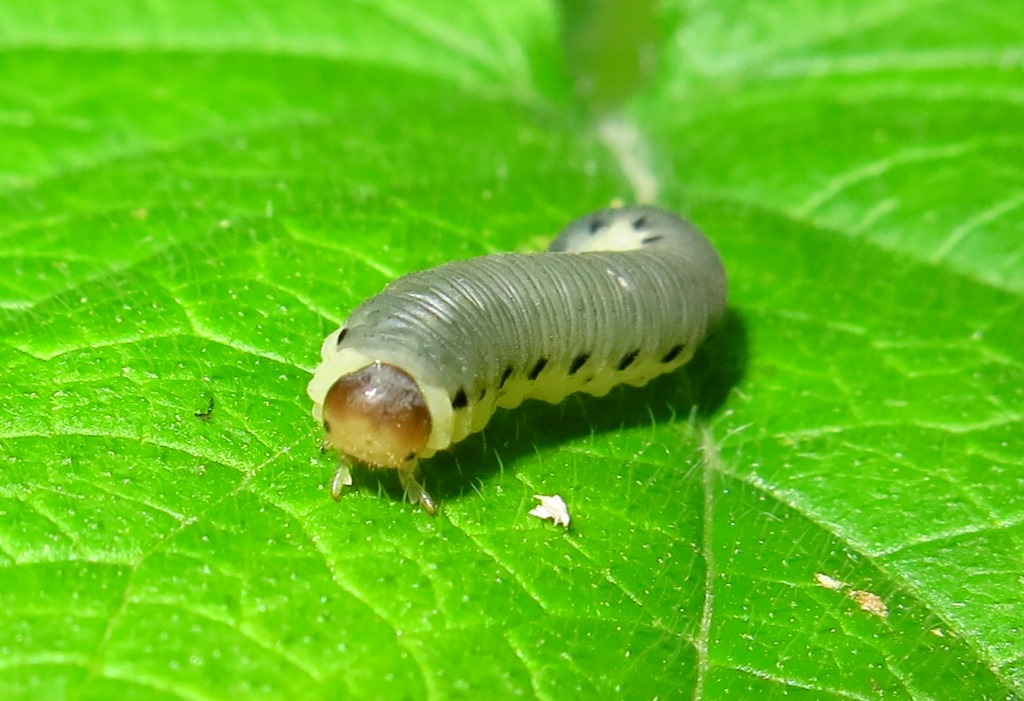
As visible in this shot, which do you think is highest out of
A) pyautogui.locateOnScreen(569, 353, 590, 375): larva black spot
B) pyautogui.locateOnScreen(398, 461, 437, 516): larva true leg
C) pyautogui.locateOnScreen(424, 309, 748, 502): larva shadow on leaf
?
pyautogui.locateOnScreen(569, 353, 590, 375): larva black spot

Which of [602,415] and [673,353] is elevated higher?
[673,353]

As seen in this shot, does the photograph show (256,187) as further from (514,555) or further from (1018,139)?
(1018,139)

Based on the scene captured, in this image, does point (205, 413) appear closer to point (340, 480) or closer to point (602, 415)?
point (340, 480)

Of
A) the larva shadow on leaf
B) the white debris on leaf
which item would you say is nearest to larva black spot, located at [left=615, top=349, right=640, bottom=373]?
the larva shadow on leaf

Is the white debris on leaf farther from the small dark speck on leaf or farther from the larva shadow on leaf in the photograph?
the small dark speck on leaf

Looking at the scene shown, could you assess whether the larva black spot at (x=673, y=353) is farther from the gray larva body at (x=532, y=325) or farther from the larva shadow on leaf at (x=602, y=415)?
the larva shadow on leaf at (x=602, y=415)

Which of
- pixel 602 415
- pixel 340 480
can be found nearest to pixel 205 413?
pixel 340 480

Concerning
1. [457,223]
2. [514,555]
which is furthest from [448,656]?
[457,223]
